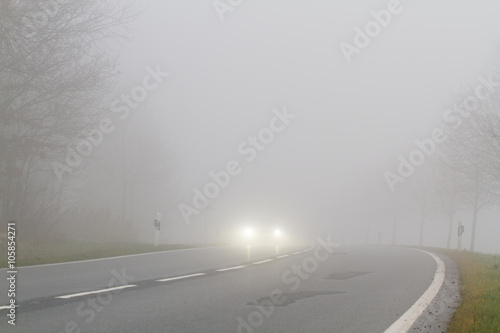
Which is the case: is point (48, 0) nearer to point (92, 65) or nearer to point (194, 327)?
point (92, 65)

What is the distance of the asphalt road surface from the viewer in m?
4.67

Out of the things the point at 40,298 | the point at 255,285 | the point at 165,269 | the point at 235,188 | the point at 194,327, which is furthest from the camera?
the point at 235,188

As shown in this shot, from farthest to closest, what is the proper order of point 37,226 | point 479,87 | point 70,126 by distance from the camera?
point 479,87
point 37,226
point 70,126

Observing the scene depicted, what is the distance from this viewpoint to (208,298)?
6.34 metres

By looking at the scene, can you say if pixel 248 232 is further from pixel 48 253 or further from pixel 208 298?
pixel 208 298

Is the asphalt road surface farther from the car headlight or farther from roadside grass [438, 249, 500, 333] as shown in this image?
the car headlight

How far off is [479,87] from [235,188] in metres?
92.5

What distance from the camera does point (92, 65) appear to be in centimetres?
1642

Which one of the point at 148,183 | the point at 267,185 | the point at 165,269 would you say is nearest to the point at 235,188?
the point at 267,185

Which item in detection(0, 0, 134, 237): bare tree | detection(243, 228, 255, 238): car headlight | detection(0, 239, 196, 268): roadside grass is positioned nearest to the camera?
detection(0, 239, 196, 268): roadside grass

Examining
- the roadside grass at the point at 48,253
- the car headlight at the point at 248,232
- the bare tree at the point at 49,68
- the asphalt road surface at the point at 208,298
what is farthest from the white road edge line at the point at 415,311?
the car headlight at the point at 248,232

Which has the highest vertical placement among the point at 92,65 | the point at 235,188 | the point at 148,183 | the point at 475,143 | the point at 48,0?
the point at 48,0

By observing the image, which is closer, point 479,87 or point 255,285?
point 255,285

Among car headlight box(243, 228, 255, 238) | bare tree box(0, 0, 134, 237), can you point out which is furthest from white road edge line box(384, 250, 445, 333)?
car headlight box(243, 228, 255, 238)
